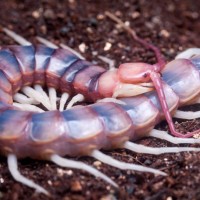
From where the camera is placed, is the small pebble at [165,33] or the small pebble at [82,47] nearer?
the small pebble at [82,47]

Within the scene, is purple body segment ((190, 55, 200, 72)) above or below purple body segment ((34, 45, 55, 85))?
above

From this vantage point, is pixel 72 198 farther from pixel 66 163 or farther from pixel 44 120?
pixel 44 120

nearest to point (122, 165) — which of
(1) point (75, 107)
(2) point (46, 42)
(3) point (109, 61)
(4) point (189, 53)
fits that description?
(1) point (75, 107)

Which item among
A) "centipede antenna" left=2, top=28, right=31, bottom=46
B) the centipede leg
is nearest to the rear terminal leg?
the centipede leg

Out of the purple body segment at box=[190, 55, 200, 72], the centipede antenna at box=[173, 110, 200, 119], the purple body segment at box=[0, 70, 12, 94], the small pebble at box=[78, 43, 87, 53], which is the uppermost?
the purple body segment at box=[190, 55, 200, 72]

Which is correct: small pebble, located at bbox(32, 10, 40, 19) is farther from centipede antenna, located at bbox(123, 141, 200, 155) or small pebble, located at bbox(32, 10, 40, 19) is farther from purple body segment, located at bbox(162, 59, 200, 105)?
centipede antenna, located at bbox(123, 141, 200, 155)

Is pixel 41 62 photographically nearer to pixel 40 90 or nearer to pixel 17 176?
pixel 40 90

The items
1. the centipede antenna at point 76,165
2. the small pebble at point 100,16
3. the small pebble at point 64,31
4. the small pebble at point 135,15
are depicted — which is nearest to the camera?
the centipede antenna at point 76,165

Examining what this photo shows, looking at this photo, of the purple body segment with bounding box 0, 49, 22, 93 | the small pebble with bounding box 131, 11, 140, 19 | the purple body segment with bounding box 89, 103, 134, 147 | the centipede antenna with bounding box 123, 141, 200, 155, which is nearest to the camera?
the purple body segment with bounding box 89, 103, 134, 147

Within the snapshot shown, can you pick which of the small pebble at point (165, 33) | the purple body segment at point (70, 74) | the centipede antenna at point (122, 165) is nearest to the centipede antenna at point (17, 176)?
the centipede antenna at point (122, 165)

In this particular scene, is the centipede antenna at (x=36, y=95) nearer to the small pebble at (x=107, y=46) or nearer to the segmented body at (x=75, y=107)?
the segmented body at (x=75, y=107)
